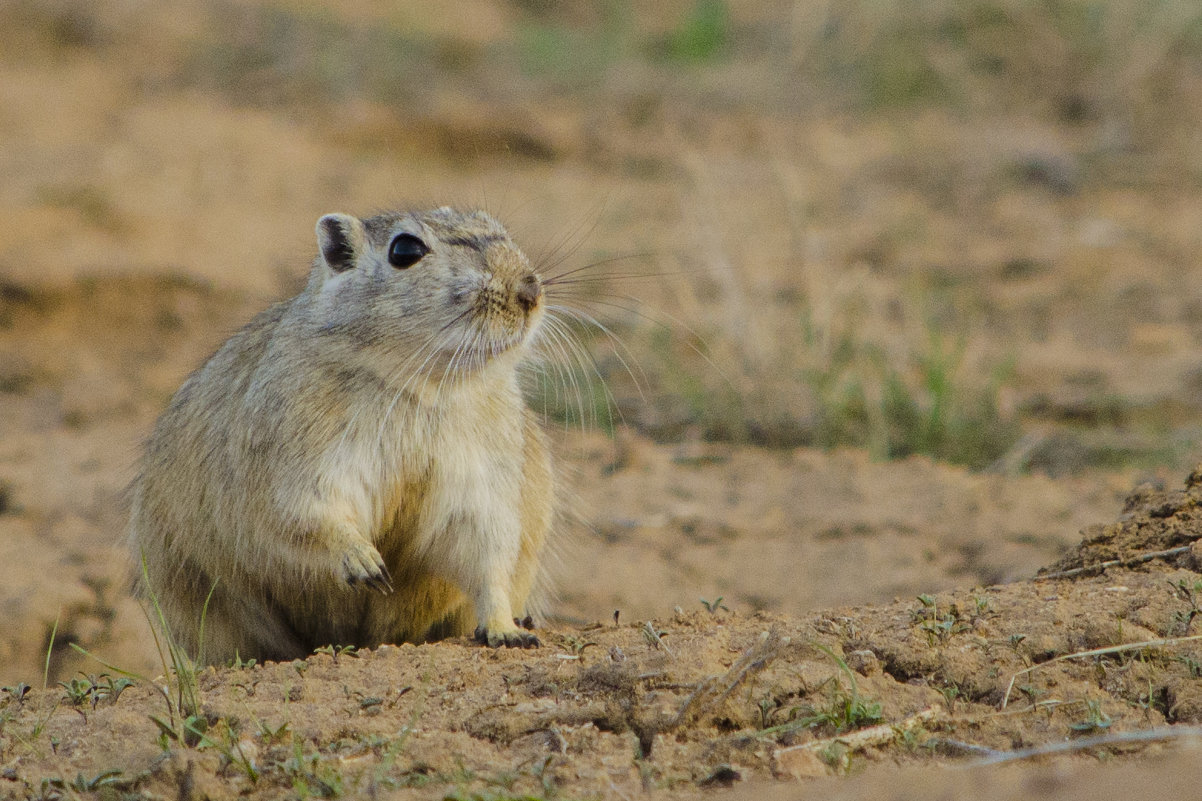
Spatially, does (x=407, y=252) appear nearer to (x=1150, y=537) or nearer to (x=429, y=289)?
(x=429, y=289)

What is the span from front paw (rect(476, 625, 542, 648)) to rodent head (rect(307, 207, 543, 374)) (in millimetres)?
762

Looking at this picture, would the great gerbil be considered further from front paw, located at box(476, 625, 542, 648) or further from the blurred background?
the blurred background

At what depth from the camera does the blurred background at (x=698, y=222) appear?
251 inches

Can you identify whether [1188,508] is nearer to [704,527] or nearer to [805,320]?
[704,527]

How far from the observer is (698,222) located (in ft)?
26.5

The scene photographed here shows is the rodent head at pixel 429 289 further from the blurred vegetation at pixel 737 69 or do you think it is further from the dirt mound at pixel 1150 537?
the blurred vegetation at pixel 737 69

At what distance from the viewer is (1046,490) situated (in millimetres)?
5887

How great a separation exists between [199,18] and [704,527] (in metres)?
8.37

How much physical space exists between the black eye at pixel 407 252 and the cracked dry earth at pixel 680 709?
1168mm

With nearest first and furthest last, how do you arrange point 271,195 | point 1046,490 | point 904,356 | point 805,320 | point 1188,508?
→ point 1188,508 < point 1046,490 < point 805,320 < point 904,356 < point 271,195

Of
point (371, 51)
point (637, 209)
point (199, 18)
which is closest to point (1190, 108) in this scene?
point (637, 209)

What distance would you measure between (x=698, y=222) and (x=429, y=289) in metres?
4.21

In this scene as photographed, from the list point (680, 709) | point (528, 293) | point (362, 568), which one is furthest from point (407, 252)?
point (680, 709)

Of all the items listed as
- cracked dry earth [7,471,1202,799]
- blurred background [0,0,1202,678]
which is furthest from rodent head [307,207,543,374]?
cracked dry earth [7,471,1202,799]
